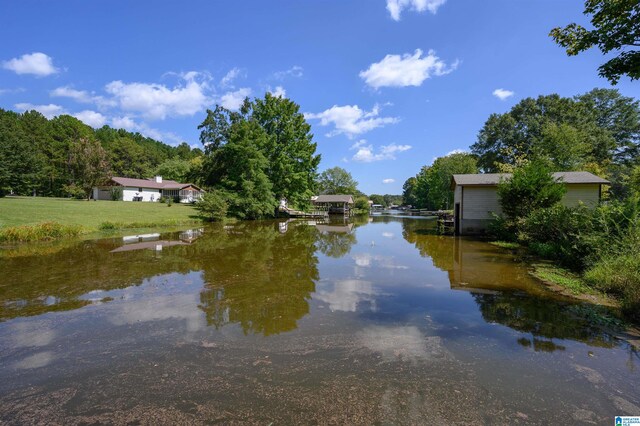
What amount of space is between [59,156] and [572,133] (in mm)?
82291

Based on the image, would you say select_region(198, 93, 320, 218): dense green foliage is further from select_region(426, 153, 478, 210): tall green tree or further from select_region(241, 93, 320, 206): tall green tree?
select_region(426, 153, 478, 210): tall green tree

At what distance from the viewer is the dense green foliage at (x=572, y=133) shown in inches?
1342

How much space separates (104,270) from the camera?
10.2 metres

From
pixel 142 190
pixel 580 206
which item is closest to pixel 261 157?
pixel 142 190

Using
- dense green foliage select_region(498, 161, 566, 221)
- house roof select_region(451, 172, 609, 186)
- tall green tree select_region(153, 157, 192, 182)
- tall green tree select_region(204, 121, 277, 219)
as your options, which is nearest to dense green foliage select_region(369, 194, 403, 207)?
tall green tree select_region(153, 157, 192, 182)

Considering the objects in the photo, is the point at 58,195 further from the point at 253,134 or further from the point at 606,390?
the point at 606,390

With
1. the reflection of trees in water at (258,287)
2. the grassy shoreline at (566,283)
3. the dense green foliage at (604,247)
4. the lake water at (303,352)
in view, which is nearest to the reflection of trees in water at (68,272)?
the lake water at (303,352)

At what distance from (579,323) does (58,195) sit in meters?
76.3

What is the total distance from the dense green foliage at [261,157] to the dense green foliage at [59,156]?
15257mm

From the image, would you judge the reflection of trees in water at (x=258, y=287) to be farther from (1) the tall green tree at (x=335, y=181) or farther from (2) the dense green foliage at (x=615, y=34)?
(1) the tall green tree at (x=335, y=181)

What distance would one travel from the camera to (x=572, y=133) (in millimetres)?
33219

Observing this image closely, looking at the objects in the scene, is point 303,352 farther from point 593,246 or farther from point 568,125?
point 568,125

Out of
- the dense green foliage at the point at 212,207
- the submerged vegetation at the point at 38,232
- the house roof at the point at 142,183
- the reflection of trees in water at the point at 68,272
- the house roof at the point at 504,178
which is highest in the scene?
the house roof at the point at 142,183

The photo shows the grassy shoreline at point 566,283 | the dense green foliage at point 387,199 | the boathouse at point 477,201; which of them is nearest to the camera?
the grassy shoreline at point 566,283
